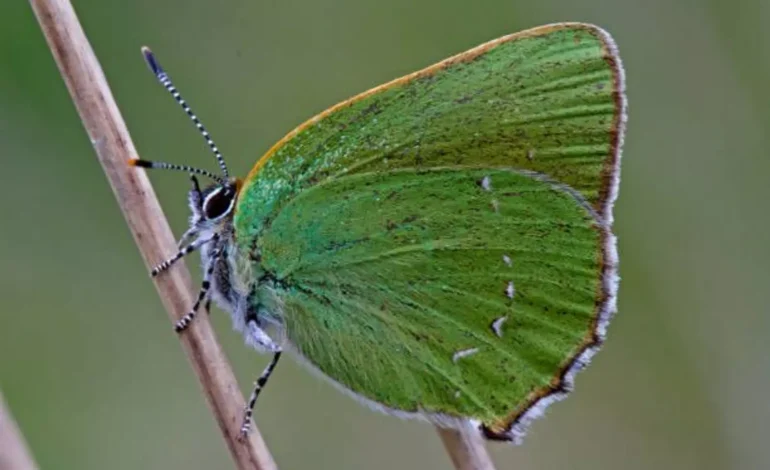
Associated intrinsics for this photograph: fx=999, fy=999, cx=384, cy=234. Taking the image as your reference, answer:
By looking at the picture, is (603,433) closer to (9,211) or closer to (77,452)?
(77,452)

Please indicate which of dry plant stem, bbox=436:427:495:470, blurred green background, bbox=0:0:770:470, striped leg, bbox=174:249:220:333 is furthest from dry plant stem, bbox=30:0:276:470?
blurred green background, bbox=0:0:770:470

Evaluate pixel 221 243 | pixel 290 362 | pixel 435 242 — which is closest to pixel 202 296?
pixel 221 243

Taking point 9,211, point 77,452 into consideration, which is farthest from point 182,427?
point 9,211

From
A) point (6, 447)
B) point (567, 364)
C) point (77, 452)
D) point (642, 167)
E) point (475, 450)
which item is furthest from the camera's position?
point (642, 167)

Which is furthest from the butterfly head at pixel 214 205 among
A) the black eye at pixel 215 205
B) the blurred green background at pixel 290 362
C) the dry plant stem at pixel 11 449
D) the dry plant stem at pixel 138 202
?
the blurred green background at pixel 290 362

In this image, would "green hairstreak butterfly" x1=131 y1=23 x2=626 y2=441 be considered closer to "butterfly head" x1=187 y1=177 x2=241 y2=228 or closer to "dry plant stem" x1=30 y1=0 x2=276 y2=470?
"butterfly head" x1=187 y1=177 x2=241 y2=228

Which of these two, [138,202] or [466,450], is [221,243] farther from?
[466,450]
